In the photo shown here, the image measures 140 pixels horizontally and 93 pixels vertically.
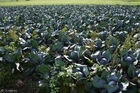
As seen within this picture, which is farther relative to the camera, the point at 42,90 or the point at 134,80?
the point at 42,90

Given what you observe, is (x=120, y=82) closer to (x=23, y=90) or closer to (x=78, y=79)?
(x=78, y=79)

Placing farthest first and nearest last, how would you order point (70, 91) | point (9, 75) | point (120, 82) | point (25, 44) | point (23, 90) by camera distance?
point (25, 44) < point (9, 75) < point (23, 90) < point (70, 91) < point (120, 82)

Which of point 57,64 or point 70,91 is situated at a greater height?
point 57,64

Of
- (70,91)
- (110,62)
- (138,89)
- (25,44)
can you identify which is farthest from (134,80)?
(25,44)

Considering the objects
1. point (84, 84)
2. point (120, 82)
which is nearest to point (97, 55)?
point (84, 84)

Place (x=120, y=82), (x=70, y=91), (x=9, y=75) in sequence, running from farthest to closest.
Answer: (x=9, y=75), (x=70, y=91), (x=120, y=82)

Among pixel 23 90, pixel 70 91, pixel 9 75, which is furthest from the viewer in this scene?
pixel 9 75

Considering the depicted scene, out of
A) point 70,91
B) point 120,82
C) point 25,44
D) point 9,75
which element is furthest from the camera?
point 25,44

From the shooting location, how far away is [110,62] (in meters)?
5.66

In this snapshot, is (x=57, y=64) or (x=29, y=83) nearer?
(x=57, y=64)

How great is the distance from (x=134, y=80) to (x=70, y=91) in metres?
1.33

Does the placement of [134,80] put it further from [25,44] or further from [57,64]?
[25,44]

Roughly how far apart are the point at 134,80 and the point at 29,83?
7.69 feet

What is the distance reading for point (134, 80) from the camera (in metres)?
4.88
